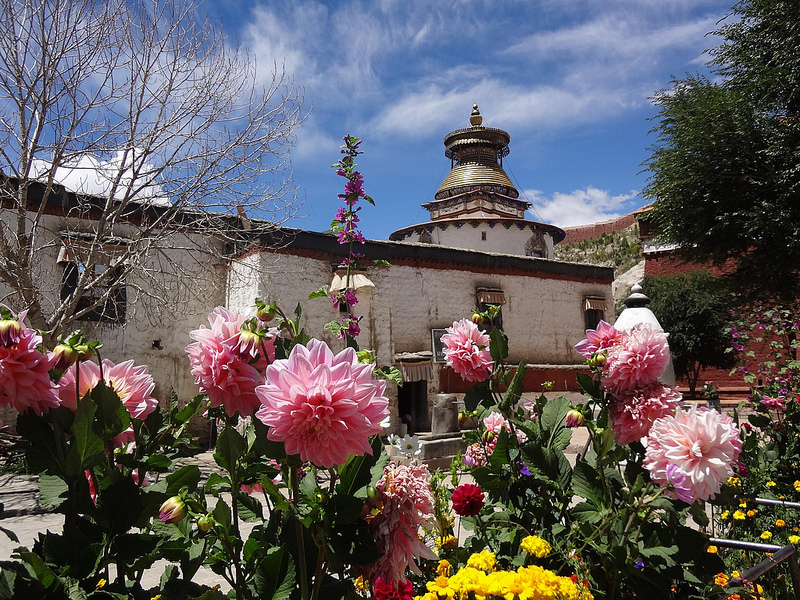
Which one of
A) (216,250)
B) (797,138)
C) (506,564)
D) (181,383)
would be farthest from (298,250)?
(506,564)

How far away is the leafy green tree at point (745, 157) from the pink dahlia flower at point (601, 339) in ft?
29.5

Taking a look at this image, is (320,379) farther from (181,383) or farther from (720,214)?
(181,383)

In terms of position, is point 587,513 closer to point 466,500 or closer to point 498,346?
point 466,500

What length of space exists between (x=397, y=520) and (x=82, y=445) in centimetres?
66

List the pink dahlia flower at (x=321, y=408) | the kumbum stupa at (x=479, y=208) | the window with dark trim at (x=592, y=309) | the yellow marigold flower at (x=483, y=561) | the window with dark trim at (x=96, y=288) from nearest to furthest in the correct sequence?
the pink dahlia flower at (x=321, y=408) → the yellow marigold flower at (x=483, y=561) → the window with dark trim at (x=96, y=288) → the window with dark trim at (x=592, y=309) → the kumbum stupa at (x=479, y=208)

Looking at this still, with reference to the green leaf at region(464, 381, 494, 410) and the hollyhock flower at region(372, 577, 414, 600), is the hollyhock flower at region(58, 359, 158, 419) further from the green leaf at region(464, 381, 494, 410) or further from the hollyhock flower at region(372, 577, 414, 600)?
the green leaf at region(464, 381, 494, 410)

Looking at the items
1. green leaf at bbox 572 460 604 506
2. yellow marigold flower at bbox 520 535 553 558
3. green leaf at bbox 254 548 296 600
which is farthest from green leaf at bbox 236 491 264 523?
green leaf at bbox 572 460 604 506

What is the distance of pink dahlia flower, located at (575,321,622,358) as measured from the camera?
71.3 inches

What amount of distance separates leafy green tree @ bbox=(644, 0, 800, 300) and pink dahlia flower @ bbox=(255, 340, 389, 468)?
10.2 meters

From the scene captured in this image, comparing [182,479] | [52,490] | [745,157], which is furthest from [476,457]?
[745,157]

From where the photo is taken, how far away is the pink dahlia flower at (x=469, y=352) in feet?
7.19

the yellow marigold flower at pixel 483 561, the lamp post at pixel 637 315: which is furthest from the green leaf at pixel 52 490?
the lamp post at pixel 637 315

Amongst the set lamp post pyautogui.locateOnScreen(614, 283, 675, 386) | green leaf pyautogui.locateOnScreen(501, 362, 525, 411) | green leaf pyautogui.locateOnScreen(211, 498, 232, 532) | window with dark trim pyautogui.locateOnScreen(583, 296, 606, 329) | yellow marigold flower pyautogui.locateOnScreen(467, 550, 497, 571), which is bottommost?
yellow marigold flower pyautogui.locateOnScreen(467, 550, 497, 571)

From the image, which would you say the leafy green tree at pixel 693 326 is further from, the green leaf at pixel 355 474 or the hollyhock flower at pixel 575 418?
the green leaf at pixel 355 474
